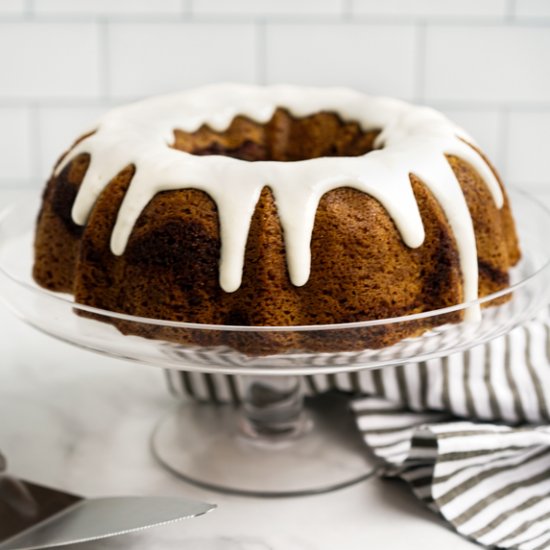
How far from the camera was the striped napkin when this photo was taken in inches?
38.8

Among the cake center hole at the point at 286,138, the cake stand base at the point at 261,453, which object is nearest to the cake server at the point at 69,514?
the cake stand base at the point at 261,453

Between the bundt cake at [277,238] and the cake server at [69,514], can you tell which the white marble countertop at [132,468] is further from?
the bundt cake at [277,238]

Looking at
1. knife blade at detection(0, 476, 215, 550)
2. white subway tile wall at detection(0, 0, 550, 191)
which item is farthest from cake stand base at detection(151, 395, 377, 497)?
white subway tile wall at detection(0, 0, 550, 191)

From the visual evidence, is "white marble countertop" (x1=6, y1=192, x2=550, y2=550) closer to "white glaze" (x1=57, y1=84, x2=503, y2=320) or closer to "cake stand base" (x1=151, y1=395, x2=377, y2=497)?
"cake stand base" (x1=151, y1=395, x2=377, y2=497)

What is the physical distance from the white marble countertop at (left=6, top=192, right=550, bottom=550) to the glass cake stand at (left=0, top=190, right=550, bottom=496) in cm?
3

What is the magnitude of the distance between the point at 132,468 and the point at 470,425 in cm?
37

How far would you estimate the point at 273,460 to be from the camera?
3.71 feet

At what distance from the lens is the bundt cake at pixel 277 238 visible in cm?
94

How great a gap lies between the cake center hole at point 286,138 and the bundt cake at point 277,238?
0.12 m

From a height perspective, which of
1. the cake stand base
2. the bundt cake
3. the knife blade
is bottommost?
the cake stand base

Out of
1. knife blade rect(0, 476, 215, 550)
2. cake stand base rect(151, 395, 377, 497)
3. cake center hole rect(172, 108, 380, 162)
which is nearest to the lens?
knife blade rect(0, 476, 215, 550)

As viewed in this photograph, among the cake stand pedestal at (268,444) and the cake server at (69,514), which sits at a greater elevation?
the cake server at (69,514)

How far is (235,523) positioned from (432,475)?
0.20 metres

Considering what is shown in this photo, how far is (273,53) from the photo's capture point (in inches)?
71.4
